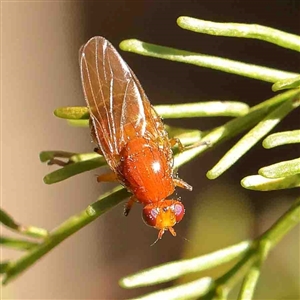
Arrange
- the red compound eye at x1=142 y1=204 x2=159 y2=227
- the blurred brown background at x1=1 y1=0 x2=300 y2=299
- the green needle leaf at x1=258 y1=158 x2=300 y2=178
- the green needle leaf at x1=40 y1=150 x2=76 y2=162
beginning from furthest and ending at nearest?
the blurred brown background at x1=1 y1=0 x2=300 y2=299 < the red compound eye at x1=142 y1=204 x2=159 y2=227 < the green needle leaf at x1=40 y1=150 x2=76 y2=162 < the green needle leaf at x1=258 y1=158 x2=300 y2=178

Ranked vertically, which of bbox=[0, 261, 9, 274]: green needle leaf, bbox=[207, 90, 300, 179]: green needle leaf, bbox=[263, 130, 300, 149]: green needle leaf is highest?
bbox=[207, 90, 300, 179]: green needle leaf

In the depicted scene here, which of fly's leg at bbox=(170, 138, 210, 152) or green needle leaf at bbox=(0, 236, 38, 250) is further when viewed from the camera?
green needle leaf at bbox=(0, 236, 38, 250)

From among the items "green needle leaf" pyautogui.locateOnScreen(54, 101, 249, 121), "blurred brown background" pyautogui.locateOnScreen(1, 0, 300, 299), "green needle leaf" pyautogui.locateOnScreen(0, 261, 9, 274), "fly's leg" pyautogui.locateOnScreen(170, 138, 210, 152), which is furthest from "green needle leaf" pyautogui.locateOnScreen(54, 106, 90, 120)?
"blurred brown background" pyautogui.locateOnScreen(1, 0, 300, 299)

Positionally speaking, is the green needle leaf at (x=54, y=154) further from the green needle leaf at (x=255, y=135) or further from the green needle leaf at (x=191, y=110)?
the green needle leaf at (x=255, y=135)

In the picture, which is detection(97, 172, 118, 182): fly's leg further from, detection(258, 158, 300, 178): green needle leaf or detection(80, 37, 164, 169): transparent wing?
detection(258, 158, 300, 178): green needle leaf

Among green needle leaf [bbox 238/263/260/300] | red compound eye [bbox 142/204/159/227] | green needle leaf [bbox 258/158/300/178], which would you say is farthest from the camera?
red compound eye [bbox 142/204/159/227]

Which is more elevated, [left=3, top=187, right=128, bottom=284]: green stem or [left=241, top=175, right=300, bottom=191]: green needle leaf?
[left=3, top=187, right=128, bottom=284]: green stem

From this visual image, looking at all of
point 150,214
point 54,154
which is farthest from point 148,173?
point 54,154

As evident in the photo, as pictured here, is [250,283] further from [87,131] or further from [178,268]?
[87,131]
